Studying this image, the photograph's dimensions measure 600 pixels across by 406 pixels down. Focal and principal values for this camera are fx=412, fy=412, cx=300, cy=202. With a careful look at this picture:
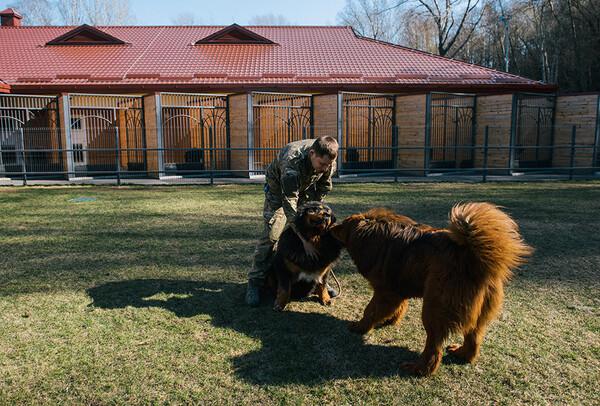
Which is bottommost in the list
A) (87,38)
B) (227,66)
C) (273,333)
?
(273,333)

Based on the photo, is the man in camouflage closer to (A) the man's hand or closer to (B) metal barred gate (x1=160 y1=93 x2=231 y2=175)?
(A) the man's hand

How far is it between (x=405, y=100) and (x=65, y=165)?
1326 centimetres

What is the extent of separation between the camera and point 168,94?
51.5 feet

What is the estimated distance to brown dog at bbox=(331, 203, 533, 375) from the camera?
258 centimetres

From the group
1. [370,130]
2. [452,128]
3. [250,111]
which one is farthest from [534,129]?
[250,111]

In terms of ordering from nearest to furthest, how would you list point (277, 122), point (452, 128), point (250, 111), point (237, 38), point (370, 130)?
point (250, 111)
point (277, 122)
point (370, 130)
point (452, 128)
point (237, 38)

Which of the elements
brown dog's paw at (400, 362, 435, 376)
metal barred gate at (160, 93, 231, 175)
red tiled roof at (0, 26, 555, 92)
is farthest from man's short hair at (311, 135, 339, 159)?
red tiled roof at (0, 26, 555, 92)

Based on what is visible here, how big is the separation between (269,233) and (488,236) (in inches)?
81.4

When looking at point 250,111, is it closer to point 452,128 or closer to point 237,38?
point 237,38

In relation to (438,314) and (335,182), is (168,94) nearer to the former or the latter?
(335,182)

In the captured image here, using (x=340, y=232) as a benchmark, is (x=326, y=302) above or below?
below

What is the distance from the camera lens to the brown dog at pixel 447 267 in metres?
2.58

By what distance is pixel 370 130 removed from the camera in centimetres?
1680

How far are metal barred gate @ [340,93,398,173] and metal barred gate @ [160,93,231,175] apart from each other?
192 inches
